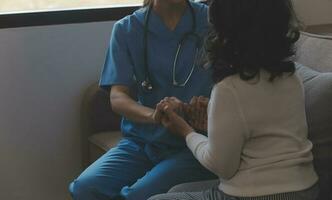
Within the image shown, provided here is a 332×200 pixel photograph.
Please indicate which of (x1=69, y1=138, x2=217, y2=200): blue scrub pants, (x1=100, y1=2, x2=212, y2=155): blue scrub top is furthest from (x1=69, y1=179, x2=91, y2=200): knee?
(x1=100, y1=2, x2=212, y2=155): blue scrub top

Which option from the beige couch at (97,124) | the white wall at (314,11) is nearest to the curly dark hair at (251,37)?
the beige couch at (97,124)

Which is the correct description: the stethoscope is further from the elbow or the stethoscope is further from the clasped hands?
the clasped hands

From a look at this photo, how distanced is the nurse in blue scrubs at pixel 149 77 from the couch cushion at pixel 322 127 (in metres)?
0.38

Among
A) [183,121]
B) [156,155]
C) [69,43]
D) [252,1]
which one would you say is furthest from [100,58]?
[252,1]

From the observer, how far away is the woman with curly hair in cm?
130

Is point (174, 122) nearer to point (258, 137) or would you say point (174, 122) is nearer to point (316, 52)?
point (258, 137)

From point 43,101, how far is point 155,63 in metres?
0.65

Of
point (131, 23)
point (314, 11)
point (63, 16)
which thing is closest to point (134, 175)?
point (131, 23)

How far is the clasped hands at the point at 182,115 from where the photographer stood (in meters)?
1.56

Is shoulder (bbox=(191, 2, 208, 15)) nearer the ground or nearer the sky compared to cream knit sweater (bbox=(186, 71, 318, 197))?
nearer the sky

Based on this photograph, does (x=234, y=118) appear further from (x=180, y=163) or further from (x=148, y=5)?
(x=148, y=5)

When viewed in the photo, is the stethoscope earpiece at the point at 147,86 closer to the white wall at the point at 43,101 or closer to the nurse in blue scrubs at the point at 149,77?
the nurse in blue scrubs at the point at 149,77

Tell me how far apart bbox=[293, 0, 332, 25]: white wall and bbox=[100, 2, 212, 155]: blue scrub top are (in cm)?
86

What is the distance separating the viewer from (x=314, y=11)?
2.62 m
